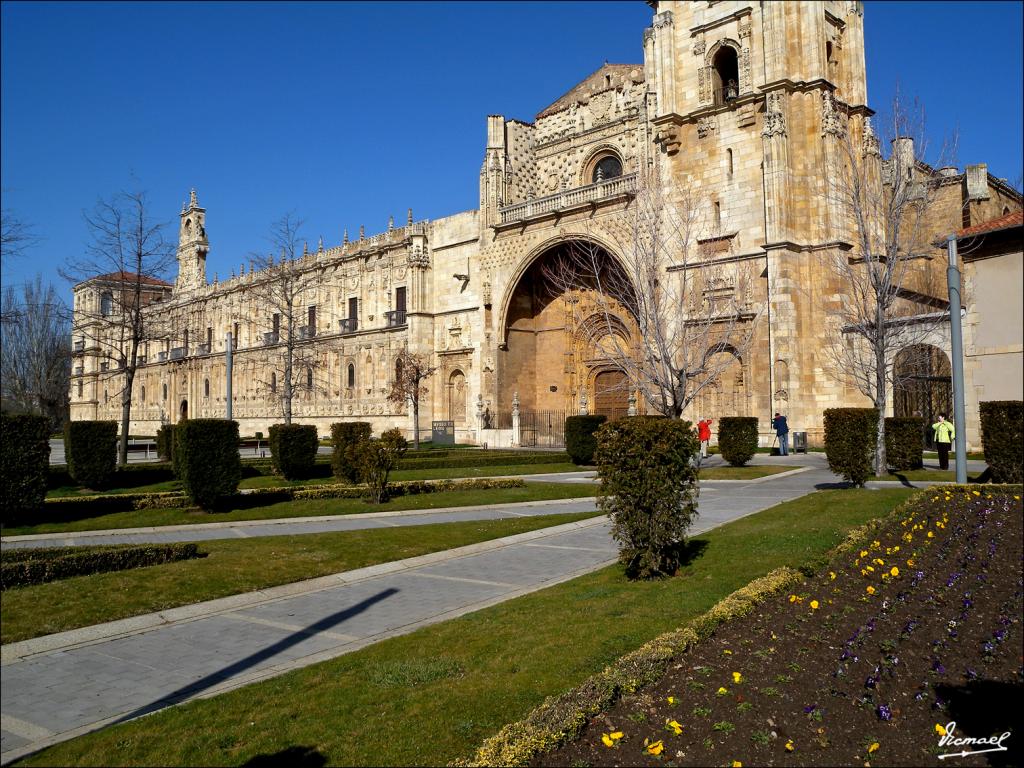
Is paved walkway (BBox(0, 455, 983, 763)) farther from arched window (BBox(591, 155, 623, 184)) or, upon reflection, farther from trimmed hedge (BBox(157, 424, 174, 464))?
arched window (BBox(591, 155, 623, 184))

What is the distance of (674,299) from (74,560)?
76.1 ft

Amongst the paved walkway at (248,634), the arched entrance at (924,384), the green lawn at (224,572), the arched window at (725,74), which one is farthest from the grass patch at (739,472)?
the arched window at (725,74)

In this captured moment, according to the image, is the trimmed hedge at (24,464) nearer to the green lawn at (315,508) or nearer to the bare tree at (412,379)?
the green lawn at (315,508)

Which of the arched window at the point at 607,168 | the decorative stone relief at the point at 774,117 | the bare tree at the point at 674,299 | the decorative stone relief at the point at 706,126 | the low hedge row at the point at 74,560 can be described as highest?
the arched window at the point at 607,168

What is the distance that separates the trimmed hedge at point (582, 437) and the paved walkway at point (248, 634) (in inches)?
508

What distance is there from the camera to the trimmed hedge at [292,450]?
20.6 metres

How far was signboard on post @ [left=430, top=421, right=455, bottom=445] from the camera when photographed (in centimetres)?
3903

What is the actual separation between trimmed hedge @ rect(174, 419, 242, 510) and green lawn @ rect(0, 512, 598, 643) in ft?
11.9

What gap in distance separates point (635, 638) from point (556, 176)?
3536 centimetres

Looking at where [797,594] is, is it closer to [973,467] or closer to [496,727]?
[496,727]

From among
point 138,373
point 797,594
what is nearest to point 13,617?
point 797,594

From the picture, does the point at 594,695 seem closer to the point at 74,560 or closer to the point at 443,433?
the point at 74,560

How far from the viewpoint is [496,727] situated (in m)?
4.61

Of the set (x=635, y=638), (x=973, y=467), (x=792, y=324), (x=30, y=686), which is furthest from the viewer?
(x=792, y=324)
